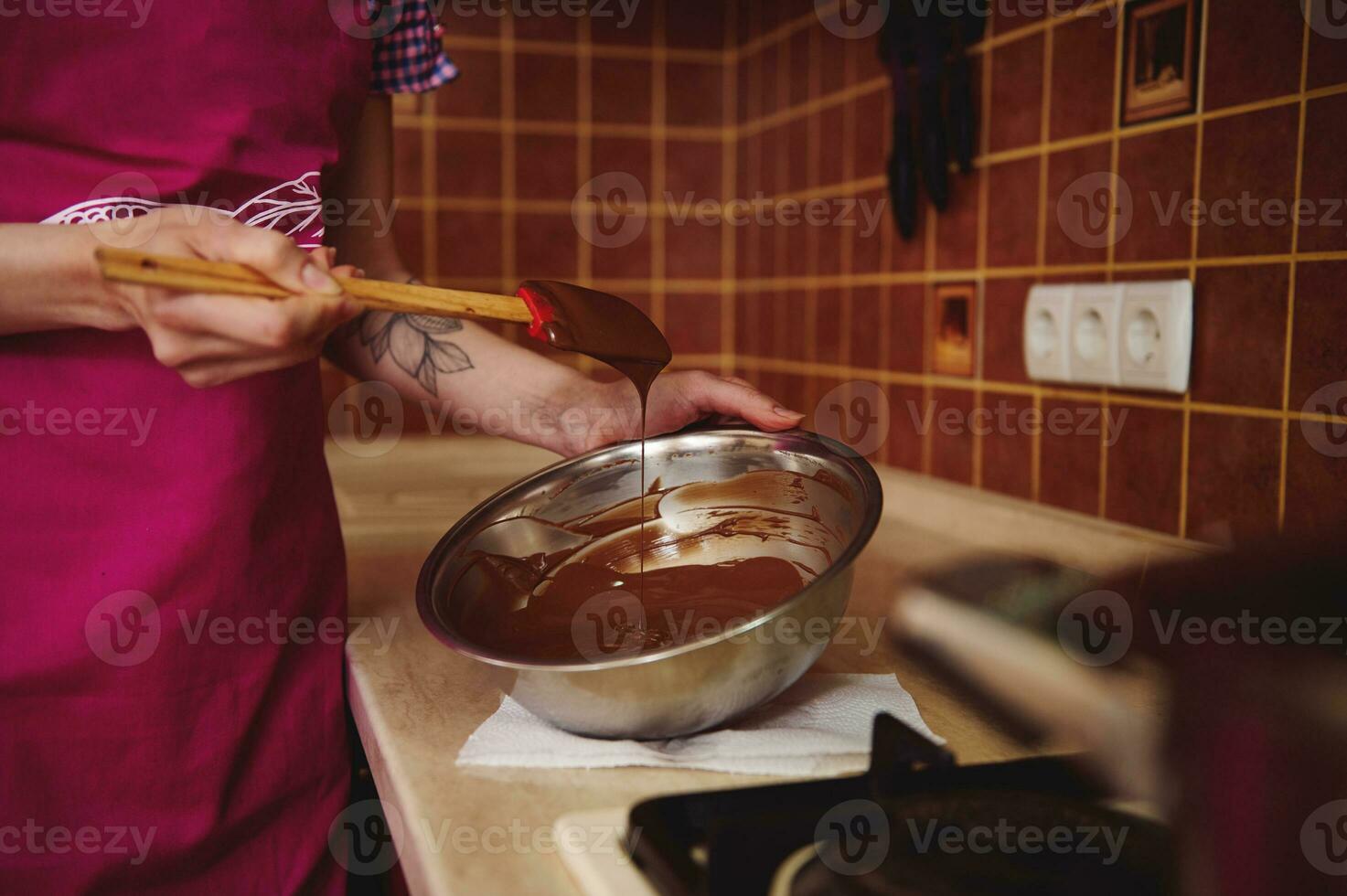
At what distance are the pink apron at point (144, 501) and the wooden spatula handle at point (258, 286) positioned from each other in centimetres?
25

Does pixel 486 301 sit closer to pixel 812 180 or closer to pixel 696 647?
pixel 696 647

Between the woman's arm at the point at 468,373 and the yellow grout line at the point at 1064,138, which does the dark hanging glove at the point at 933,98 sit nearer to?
the yellow grout line at the point at 1064,138

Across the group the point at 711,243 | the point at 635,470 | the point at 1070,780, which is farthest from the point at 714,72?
the point at 1070,780

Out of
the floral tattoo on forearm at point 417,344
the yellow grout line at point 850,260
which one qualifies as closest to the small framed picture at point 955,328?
the yellow grout line at point 850,260

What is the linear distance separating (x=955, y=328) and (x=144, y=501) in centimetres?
92

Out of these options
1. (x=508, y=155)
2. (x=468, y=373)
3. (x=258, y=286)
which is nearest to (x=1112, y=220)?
(x=468, y=373)

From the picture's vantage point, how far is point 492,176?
5.93ft

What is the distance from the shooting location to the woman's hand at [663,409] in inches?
32.2

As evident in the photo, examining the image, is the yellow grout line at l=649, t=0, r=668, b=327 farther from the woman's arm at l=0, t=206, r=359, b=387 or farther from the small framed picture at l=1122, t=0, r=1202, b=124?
the woman's arm at l=0, t=206, r=359, b=387

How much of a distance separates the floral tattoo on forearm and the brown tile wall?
2.05 feet

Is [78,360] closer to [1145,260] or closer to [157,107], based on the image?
[157,107]

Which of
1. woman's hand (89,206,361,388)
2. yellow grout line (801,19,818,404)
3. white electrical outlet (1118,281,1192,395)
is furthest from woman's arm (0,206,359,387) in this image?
yellow grout line (801,19,818,404)

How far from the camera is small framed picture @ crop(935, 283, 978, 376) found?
128 centimetres

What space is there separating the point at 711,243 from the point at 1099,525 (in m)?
1.03
